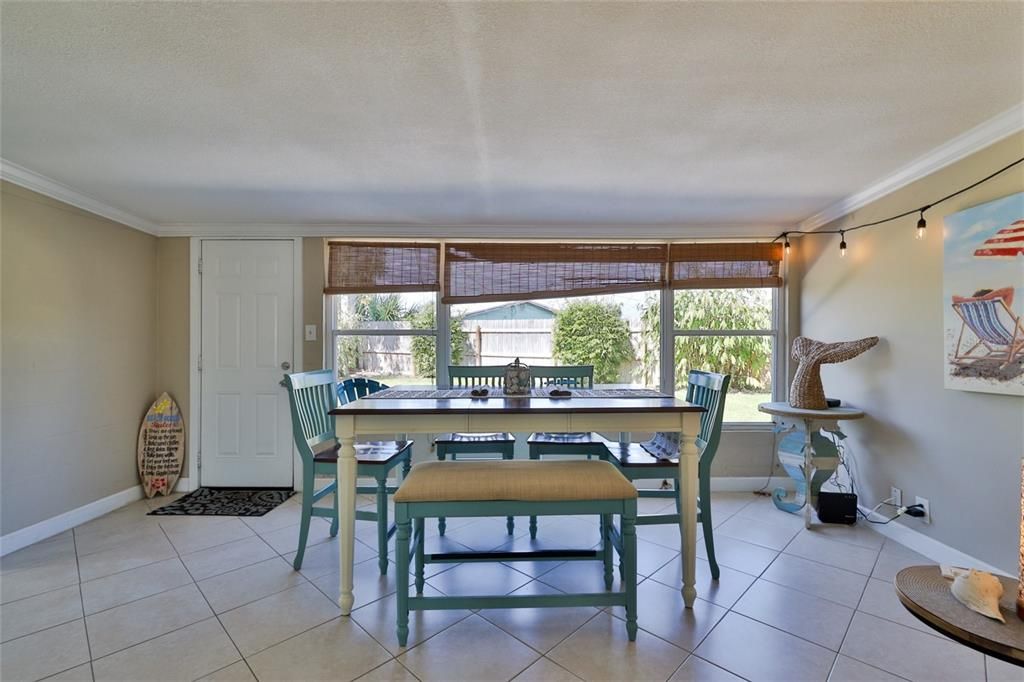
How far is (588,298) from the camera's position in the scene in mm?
3922

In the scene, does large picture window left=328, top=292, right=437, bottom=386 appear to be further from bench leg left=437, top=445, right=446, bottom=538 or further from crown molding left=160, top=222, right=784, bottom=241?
bench leg left=437, top=445, right=446, bottom=538

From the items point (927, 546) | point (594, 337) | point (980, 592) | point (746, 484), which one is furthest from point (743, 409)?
point (980, 592)

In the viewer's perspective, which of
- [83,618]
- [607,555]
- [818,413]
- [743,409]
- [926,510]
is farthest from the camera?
[743,409]

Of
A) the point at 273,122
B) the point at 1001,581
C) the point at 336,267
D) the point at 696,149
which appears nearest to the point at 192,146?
the point at 273,122

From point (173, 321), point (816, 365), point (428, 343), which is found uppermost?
point (173, 321)

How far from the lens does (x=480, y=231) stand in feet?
12.4

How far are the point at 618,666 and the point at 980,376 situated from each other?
215cm

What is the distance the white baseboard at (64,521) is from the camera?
261 cm

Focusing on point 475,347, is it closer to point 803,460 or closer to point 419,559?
point 419,559

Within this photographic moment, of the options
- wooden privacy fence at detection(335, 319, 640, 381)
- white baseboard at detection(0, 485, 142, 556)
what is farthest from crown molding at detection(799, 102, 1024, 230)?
white baseboard at detection(0, 485, 142, 556)

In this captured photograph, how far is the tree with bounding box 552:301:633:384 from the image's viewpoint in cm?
392

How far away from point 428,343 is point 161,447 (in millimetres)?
2171

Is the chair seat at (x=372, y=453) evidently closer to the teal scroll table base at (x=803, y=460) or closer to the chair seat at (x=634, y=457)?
the chair seat at (x=634, y=457)

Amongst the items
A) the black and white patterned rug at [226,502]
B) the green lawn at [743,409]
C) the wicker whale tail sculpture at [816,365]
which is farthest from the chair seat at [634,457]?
the black and white patterned rug at [226,502]
